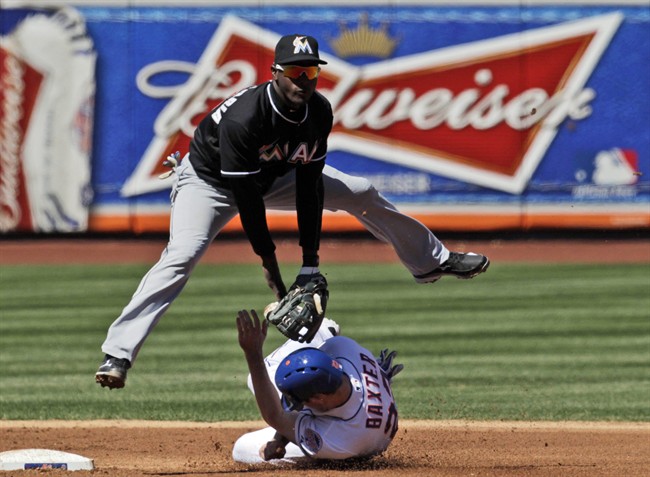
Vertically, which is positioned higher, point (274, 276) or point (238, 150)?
point (238, 150)

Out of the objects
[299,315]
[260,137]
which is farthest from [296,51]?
[299,315]

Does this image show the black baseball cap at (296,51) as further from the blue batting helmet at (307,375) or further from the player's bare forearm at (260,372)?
the blue batting helmet at (307,375)

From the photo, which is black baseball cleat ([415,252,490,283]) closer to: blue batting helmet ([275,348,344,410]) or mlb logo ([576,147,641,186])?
blue batting helmet ([275,348,344,410])

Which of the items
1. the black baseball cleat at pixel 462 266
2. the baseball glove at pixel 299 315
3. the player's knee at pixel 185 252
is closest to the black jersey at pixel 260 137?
the player's knee at pixel 185 252

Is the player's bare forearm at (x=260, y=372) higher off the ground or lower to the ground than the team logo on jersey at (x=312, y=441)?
higher

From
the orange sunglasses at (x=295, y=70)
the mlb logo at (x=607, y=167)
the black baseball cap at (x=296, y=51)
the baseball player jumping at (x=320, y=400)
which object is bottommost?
the mlb logo at (x=607, y=167)

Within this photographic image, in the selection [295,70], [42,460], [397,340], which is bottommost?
[397,340]

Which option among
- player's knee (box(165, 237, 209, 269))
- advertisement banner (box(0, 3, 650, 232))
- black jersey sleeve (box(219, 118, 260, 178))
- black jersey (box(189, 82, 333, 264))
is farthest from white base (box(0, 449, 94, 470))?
advertisement banner (box(0, 3, 650, 232))

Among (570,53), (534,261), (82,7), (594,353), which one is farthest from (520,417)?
(82,7)

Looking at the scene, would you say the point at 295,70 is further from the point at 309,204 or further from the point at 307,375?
the point at 307,375
